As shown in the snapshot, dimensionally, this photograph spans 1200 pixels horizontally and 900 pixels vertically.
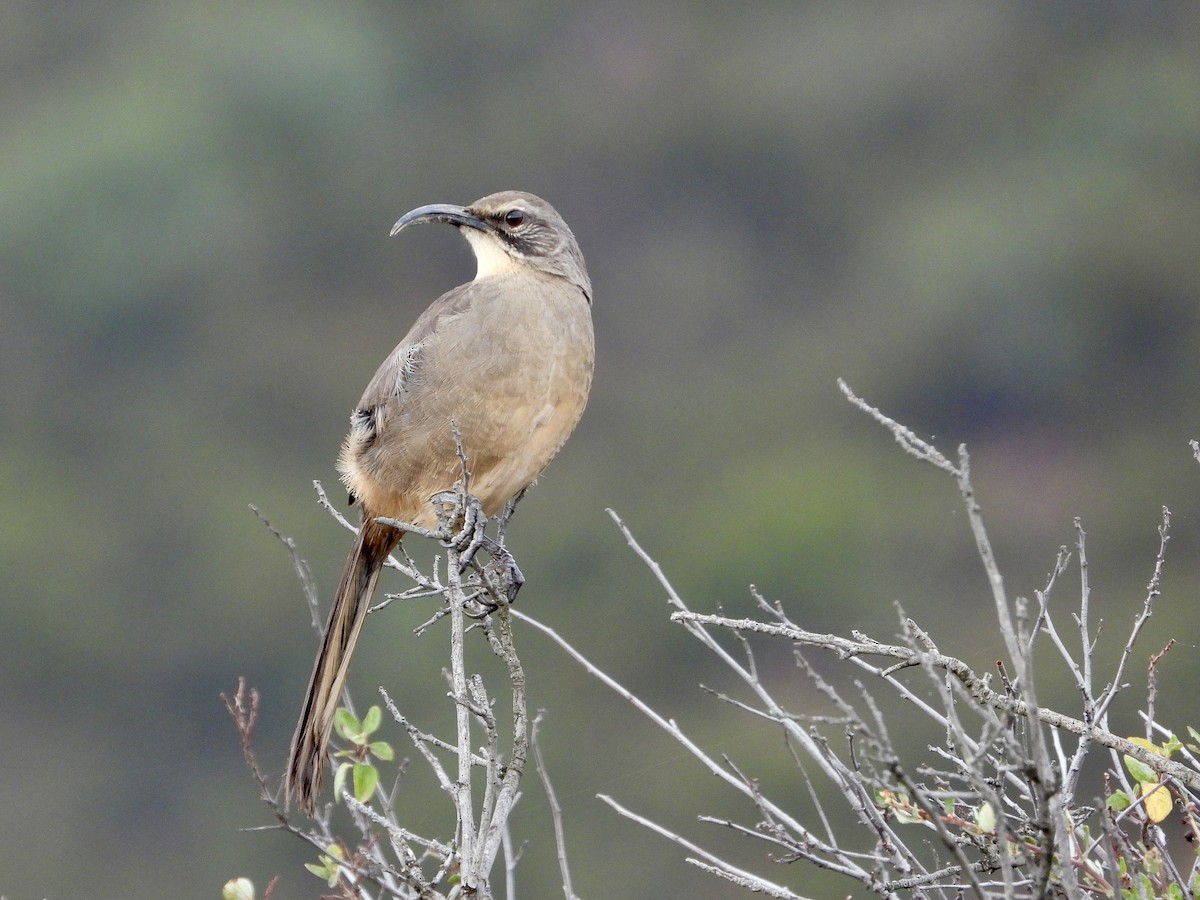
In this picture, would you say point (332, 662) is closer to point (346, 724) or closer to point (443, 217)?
point (346, 724)

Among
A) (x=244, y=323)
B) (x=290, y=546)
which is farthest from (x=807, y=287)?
(x=290, y=546)

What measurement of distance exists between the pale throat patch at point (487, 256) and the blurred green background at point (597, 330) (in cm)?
1303

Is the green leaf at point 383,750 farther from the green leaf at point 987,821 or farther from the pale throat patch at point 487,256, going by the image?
the pale throat patch at point 487,256

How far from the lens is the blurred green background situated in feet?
60.9

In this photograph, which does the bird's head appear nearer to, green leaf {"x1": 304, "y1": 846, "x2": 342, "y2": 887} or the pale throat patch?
the pale throat patch

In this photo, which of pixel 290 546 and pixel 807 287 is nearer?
pixel 290 546

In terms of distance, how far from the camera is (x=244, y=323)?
74.9 feet

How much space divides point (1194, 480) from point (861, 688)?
17.1 meters

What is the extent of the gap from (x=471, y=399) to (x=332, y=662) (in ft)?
2.24

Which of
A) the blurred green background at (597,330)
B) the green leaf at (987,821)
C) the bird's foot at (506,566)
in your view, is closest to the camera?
the green leaf at (987,821)

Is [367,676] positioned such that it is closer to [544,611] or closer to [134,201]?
[544,611]

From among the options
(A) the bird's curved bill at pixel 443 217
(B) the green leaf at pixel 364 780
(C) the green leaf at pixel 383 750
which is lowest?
(B) the green leaf at pixel 364 780

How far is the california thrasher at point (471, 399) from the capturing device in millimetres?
3482

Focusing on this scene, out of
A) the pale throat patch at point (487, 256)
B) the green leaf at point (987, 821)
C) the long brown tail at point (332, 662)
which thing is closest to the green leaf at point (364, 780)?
the long brown tail at point (332, 662)
